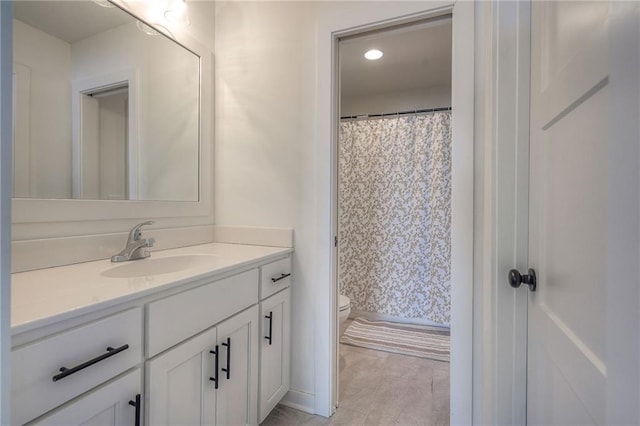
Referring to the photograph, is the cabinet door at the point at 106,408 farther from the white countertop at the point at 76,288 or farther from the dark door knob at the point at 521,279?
the dark door knob at the point at 521,279

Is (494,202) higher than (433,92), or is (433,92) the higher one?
(433,92)

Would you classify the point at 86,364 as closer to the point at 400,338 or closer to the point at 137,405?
the point at 137,405

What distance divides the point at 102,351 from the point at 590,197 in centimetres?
112

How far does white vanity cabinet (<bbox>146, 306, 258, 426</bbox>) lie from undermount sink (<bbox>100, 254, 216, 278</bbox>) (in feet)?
0.98

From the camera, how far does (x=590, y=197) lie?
59cm

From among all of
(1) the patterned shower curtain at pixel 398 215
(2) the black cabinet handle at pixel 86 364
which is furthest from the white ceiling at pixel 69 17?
(1) the patterned shower curtain at pixel 398 215

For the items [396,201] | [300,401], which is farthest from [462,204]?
[396,201]

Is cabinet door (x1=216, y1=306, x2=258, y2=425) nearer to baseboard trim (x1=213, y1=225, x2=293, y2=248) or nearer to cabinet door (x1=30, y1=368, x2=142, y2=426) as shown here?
cabinet door (x1=30, y1=368, x2=142, y2=426)

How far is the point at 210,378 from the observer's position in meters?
1.05

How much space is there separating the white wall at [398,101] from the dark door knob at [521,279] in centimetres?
217

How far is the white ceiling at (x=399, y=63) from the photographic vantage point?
210cm

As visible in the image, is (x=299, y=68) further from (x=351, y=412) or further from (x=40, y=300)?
(x=351, y=412)

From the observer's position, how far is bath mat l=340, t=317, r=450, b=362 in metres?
2.25

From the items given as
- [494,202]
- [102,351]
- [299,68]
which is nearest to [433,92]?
[299,68]
